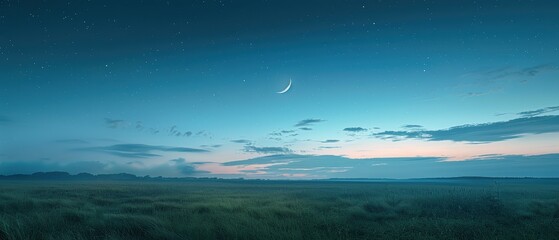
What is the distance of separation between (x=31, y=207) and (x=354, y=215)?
19.3m

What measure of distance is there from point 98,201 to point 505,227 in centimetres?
2651

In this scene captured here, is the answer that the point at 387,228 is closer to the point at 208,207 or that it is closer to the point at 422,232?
the point at 422,232

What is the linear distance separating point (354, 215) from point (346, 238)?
7.05m

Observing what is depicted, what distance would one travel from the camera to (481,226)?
15.0m

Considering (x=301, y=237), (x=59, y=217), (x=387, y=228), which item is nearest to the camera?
(x=301, y=237)

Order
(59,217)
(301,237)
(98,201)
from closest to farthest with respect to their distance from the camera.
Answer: (301,237) → (59,217) → (98,201)

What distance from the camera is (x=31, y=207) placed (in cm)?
2231

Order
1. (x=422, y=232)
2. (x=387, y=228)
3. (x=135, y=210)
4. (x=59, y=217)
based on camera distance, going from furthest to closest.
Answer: (x=135, y=210) < (x=59, y=217) < (x=387, y=228) < (x=422, y=232)

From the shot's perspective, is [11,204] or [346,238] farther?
[11,204]

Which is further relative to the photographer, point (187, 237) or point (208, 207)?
point (208, 207)

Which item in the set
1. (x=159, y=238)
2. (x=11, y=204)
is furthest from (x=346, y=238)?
(x=11, y=204)

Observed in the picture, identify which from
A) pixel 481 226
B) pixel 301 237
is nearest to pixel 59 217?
pixel 301 237

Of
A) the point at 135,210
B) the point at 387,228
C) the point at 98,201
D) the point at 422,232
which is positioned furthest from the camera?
the point at 98,201

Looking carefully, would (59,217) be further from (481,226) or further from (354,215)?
(481,226)
